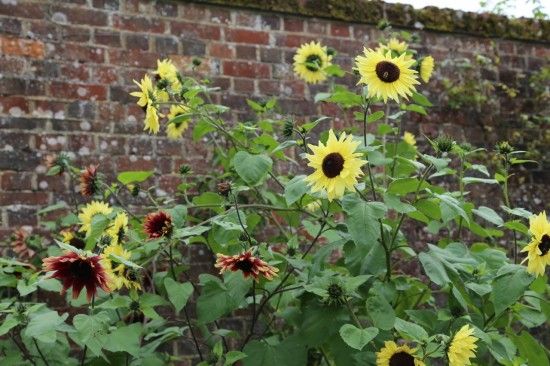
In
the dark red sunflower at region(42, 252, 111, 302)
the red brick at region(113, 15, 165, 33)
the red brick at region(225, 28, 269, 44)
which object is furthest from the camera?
the red brick at region(225, 28, 269, 44)

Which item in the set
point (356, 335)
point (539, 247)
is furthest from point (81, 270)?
point (539, 247)

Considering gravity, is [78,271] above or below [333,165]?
below

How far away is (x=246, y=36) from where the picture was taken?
3.85m

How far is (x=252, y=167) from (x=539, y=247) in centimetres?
84

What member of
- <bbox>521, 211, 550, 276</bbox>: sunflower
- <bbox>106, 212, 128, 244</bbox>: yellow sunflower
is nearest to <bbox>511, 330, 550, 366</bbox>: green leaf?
<bbox>521, 211, 550, 276</bbox>: sunflower

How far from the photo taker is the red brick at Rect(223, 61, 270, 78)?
3807 mm

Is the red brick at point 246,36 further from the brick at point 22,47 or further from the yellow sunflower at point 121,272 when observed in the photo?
the yellow sunflower at point 121,272

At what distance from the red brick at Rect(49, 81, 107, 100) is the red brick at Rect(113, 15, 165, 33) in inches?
11.8

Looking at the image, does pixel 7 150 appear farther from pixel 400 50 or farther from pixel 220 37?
pixel 400 50

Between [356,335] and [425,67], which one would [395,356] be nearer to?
[356,335]

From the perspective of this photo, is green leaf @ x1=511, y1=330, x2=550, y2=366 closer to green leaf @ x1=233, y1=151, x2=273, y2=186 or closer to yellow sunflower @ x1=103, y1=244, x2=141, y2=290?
green leaf @ x1=233, y1=151, x2=273, y2=186

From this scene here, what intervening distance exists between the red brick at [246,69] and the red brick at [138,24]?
0.35 m

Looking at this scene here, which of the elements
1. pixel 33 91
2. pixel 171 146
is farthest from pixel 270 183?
pixel 33 91

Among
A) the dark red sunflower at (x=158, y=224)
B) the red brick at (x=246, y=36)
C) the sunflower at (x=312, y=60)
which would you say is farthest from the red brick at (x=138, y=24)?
the dark red sunflower at (x=158, y=224)
